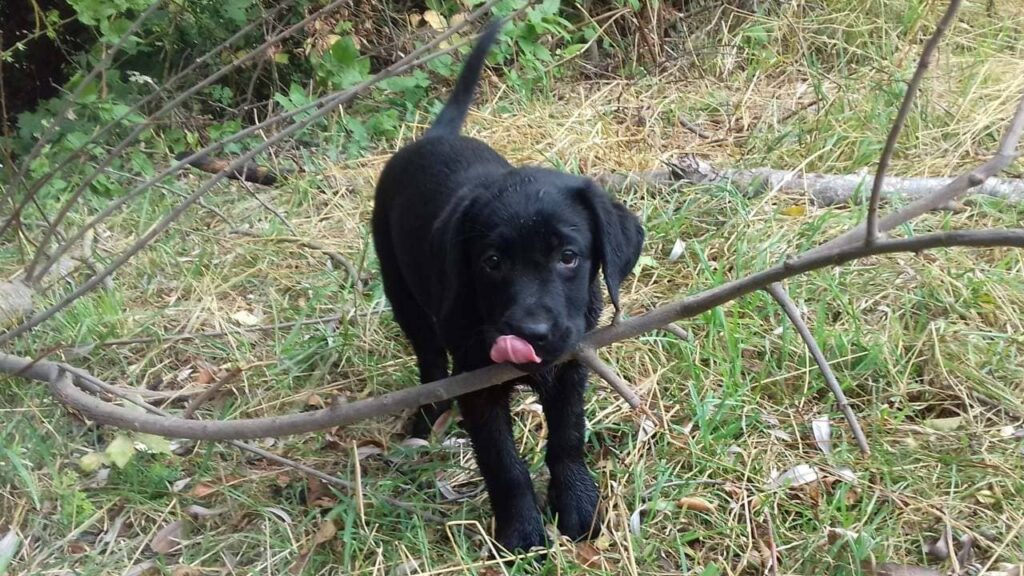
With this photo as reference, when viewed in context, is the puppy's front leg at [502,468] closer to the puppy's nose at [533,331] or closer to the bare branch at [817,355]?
the puppy's nose at [533,331]

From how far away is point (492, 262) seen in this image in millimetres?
2334

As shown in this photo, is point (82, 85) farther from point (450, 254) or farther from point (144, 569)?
point (144, 569)

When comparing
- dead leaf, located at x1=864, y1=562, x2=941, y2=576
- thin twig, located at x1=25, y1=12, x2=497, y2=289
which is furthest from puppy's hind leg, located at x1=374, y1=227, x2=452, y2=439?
dead leaf, located at x1=864, y1=562, x2=941, y2=576

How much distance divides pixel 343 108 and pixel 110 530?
3.48 metres

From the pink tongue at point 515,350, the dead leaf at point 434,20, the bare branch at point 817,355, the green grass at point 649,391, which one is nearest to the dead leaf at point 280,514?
the green grass at point 649,391

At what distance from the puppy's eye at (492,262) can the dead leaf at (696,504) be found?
0.93m

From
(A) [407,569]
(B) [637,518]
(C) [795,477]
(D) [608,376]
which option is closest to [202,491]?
(A) [407,569]

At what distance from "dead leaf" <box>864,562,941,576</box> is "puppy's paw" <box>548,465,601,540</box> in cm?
75

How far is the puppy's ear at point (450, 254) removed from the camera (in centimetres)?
238

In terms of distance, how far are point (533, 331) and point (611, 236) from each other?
0.44 m

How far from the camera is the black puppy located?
2258mm

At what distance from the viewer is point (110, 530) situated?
277 cm

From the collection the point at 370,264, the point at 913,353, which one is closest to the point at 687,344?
the point at 913,353

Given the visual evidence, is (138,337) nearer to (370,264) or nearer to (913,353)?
(370,264)
